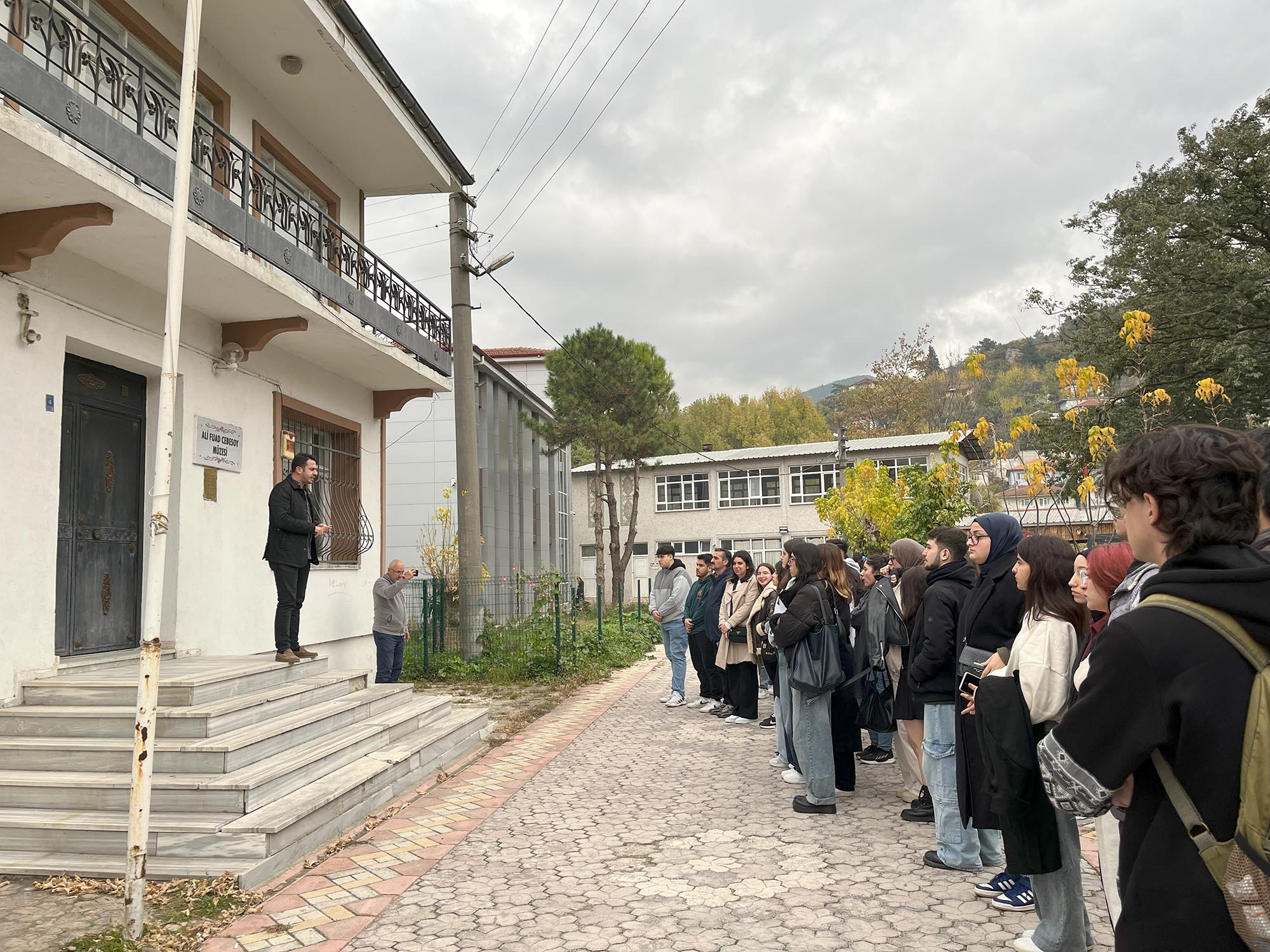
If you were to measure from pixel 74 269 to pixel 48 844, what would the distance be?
441 centimetres

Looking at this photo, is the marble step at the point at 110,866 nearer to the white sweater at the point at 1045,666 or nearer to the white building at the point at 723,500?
the white sweater at the point at 1045,666

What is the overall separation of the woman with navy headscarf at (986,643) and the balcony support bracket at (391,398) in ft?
31.9

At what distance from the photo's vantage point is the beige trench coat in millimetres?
9906

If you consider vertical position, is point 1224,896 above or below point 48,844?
above

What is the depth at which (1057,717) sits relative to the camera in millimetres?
3600

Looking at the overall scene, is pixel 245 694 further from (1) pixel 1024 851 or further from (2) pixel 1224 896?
(2) pixel 1224 896

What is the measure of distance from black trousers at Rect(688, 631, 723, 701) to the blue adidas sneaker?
277 inches

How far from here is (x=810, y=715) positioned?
20.6ft

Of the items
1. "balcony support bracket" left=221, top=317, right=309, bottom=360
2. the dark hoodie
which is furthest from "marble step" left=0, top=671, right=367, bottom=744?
the dark hoodie

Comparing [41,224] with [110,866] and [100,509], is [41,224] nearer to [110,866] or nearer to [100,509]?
[100,509]

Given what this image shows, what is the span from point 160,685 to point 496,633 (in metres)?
8.53

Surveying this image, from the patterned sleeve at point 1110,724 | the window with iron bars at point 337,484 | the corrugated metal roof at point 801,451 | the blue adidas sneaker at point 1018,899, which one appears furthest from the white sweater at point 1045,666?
the corrugated metal roof at point 801,451

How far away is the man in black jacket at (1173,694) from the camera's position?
1838 millimetres

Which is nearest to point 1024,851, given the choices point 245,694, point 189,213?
point 245,694
